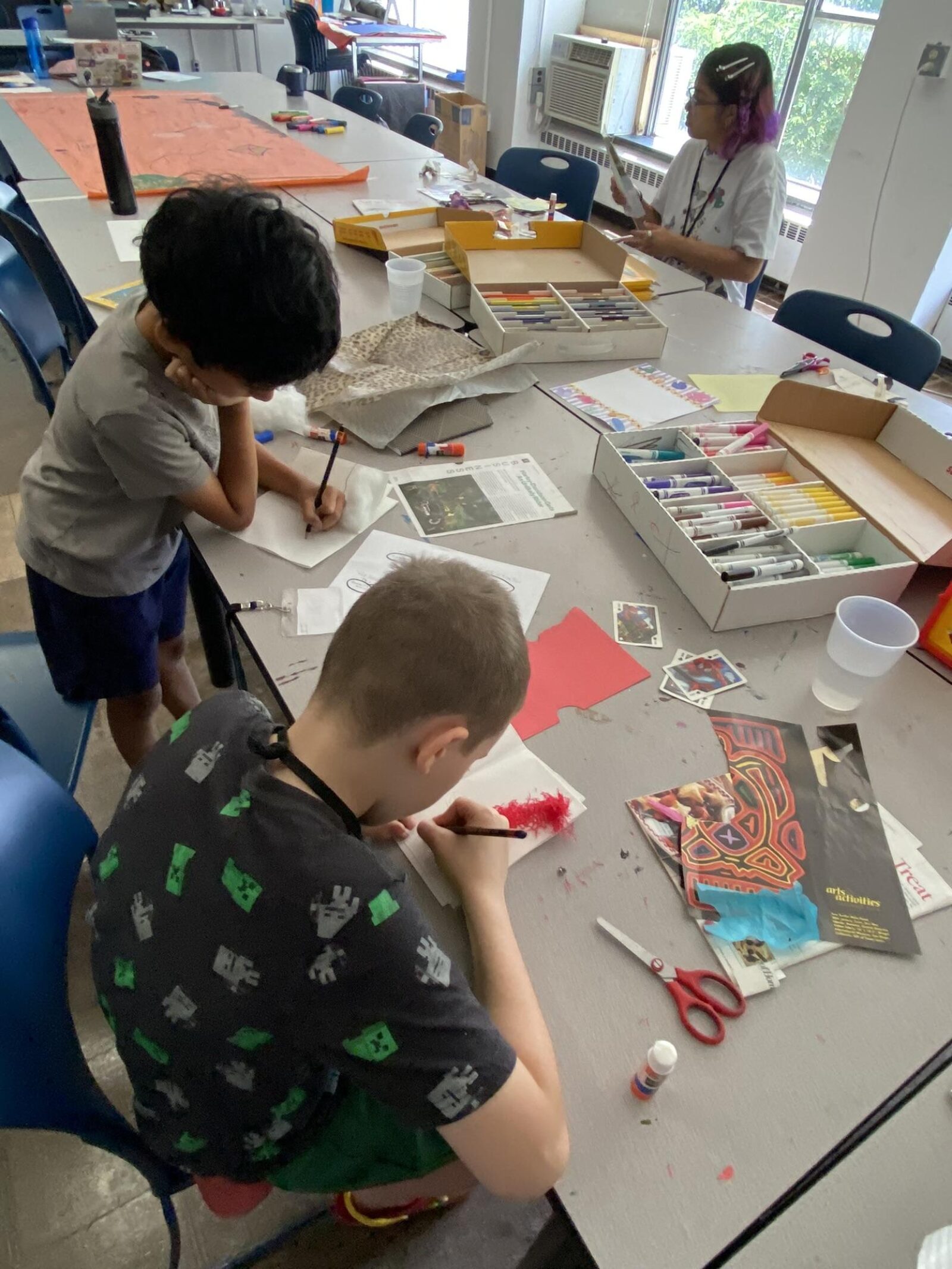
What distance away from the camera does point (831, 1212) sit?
61 centimetres

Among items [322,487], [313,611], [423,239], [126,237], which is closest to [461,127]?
[423,239]

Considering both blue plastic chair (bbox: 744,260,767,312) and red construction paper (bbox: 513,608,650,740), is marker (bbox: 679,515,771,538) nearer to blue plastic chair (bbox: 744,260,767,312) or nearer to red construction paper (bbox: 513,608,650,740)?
red construction paper (bbox: 513,608,650,740)

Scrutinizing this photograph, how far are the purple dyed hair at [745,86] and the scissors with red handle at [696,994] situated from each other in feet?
7.96

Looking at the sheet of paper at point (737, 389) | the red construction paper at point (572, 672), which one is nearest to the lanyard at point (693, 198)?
the sheet of paper at point (737, 389)

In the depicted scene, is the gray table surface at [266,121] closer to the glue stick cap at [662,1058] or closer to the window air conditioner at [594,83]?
the window air conditioner at [594,83]

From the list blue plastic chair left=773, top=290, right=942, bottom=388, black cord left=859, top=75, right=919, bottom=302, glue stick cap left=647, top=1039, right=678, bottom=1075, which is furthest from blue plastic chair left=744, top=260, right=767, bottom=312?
glue stick cap left=647, top=1039, right=678, bottom=1075

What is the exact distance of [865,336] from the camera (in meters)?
2.03

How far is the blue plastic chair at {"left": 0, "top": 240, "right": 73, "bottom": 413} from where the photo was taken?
1.59 meters

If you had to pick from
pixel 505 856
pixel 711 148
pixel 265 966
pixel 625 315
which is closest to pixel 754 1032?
pixel 505 856

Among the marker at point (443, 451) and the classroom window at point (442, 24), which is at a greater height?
the classroom window at point (442, 24)

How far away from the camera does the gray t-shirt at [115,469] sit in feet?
3.56

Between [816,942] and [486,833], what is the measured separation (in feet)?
1.16

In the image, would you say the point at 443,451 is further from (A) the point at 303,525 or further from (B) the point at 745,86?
(B) the point at 745,86

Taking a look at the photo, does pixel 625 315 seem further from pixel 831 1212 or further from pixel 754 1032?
pixel 831 1212
